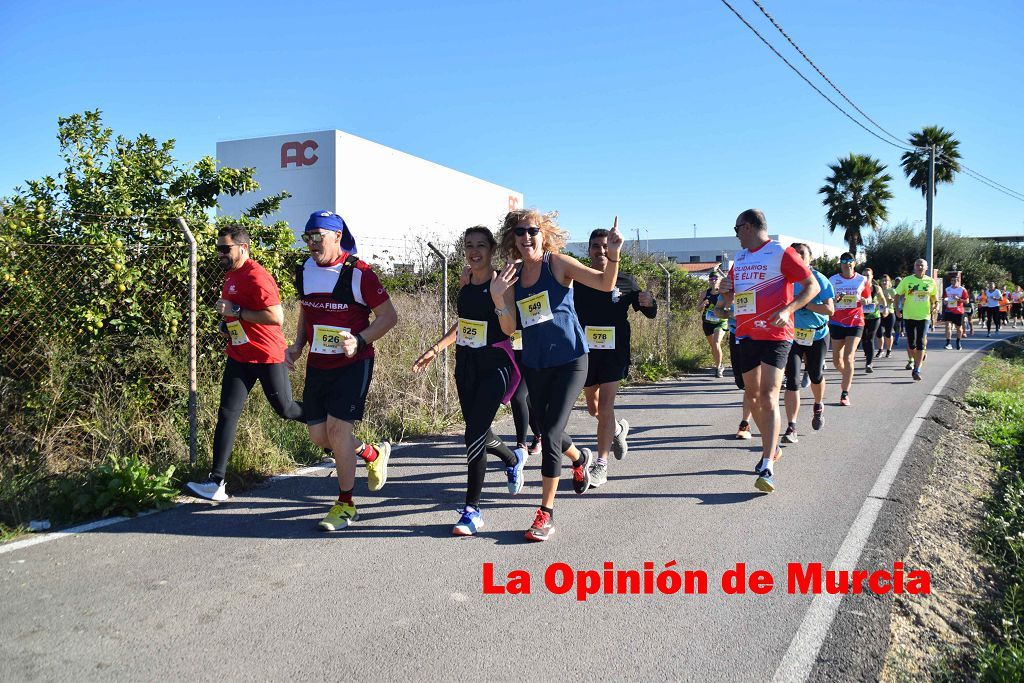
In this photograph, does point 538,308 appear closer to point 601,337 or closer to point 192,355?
point 601,337

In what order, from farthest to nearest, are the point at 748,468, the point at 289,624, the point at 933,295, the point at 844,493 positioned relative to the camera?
the point at 933,295, the point at 748,468, the point at 844,493, the point at 289,624

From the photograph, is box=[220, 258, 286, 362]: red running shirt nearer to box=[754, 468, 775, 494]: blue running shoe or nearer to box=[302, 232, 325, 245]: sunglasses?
box=[302, 232, 325, 245]: sunglasses

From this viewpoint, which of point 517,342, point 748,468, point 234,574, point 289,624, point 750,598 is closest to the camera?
point 289,624

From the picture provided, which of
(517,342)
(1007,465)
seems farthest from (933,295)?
(517,342)

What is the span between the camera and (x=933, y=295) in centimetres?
1262

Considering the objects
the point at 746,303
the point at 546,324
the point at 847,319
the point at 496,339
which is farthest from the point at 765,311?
the point at 847,319

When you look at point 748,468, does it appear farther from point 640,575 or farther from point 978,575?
point 640,575

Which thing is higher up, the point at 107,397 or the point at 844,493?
the point at 107,397

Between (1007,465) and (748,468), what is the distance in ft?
7.37

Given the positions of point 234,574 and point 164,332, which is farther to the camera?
point 164,332

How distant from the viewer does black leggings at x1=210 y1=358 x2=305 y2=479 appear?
5.24m

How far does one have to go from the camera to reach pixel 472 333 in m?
4.83

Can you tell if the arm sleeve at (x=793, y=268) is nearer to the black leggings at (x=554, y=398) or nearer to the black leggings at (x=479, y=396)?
the black leggings at (x=554, y=398)

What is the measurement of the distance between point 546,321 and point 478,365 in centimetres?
53
